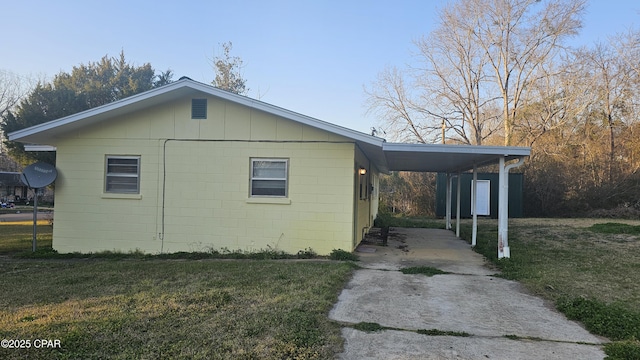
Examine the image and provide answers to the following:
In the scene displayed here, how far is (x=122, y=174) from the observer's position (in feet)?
29.5

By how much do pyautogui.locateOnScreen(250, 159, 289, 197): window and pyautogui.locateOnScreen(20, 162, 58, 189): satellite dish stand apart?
4437 millimetres

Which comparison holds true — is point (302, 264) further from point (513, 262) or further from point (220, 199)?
point (513, 262)

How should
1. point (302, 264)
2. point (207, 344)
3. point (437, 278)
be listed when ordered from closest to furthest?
point (207, 344)
point (437, 278)
point (302, 264)

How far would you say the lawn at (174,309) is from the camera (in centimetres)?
346

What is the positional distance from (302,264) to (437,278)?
2455 mm

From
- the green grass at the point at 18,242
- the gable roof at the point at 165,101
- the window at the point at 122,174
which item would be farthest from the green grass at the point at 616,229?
the green grass at the point at 18,242

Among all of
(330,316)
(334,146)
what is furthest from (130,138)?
(330,316)

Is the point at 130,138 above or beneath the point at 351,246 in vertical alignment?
above

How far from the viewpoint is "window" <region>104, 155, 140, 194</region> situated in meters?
8.93

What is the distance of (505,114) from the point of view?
79.9 feet

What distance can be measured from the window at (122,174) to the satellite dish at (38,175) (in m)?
1.11

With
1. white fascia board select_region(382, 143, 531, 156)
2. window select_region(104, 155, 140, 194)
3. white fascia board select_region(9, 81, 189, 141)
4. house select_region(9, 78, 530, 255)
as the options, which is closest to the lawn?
house select_region(9, 78, 530, 255)

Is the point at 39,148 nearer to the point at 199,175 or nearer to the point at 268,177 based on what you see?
the point at 199,175

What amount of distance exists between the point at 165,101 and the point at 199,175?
1.79m
